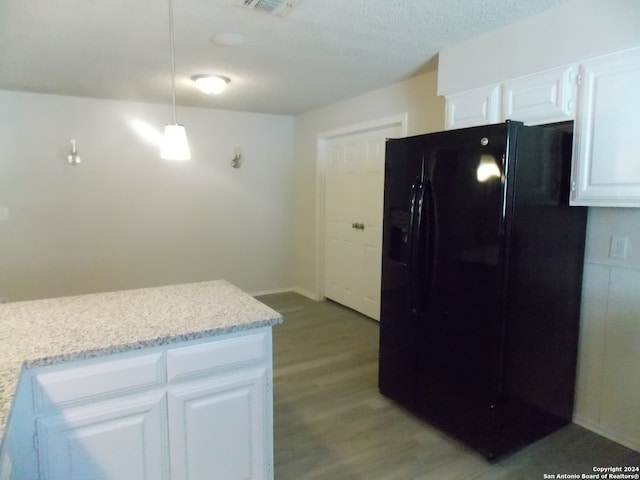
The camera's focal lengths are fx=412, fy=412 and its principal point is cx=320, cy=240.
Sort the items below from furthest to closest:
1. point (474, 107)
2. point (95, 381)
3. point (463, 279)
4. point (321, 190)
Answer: point (321, 190)
point (474, 107)
point (463, 279)
point (95, 381)

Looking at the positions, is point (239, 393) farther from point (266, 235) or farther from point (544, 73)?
point (266, 235)

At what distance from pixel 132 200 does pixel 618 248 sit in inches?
170

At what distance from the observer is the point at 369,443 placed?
2250mm

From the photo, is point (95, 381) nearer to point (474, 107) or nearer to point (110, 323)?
point (110, 323)

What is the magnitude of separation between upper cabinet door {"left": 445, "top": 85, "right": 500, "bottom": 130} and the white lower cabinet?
1857mm

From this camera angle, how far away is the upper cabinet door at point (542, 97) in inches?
83.7

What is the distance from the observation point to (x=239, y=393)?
166 cm

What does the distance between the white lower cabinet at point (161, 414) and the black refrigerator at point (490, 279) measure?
1027 mm

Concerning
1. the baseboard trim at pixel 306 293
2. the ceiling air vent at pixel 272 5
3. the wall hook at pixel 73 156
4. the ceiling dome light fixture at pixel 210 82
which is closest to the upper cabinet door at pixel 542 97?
the ceiling air vent at pixel 272 5

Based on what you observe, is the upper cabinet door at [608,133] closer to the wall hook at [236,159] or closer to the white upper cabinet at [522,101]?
the white upper cabinet at [522,101]

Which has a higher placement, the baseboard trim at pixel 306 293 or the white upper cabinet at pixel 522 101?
the white upper cabinet at pixel 522 101

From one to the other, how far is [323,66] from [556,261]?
217 centimetres

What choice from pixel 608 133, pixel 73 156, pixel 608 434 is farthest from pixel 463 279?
pixel 73 156

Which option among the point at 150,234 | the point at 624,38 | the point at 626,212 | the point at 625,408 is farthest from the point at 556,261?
the point at 150,234
